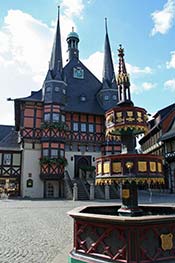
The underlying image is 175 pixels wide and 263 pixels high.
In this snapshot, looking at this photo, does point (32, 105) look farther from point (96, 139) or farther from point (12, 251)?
point (12, 251)

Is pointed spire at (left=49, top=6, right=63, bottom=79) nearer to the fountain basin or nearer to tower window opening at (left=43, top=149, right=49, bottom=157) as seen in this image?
tower window opening at (left=43, top=149, right=49, bottom=157)

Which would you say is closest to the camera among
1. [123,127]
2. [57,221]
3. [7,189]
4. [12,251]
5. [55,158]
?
[123,127]

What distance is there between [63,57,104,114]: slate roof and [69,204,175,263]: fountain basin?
26.4 metres

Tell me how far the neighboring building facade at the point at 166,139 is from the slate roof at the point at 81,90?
7.87 meters

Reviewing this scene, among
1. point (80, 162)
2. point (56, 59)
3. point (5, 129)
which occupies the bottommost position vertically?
point (80, 162)

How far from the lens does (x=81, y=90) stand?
115 ft

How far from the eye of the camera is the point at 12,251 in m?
6.45

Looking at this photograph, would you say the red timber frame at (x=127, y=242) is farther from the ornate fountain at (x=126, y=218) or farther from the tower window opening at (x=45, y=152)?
the tower window opening at (x=45, y=152)

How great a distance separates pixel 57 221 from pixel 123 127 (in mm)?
6967

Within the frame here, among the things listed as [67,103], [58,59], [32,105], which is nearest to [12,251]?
[32,105]

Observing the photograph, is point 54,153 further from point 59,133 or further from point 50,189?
point 50,189

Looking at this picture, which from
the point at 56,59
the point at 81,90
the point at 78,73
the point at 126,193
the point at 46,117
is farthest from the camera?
the point at 78,73

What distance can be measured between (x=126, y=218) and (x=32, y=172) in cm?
2544

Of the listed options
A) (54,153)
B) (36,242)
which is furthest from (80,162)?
(36,242)
